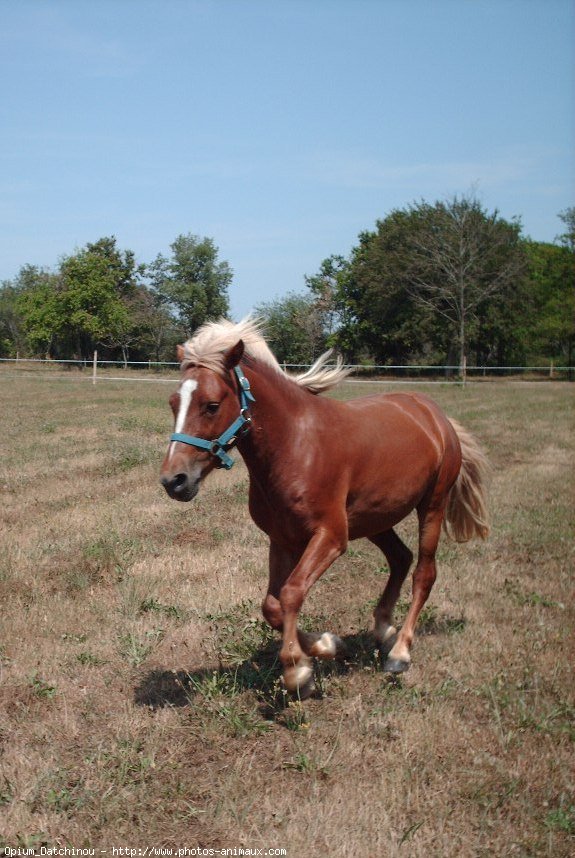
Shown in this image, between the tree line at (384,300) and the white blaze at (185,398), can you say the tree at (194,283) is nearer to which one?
the tree line at (384,300)

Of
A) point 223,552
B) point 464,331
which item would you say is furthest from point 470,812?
point 464,331

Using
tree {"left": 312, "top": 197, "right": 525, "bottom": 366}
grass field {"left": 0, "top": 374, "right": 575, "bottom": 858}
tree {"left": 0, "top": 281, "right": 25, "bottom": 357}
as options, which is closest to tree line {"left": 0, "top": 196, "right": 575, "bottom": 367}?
tree {"left": 312, "top": 197, "right": 525, "bottom": 366}

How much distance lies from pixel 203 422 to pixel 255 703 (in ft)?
5.97

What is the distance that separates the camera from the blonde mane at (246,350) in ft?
14.5

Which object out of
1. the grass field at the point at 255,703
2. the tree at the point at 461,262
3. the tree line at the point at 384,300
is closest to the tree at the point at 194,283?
the tree line at the point at 384,300

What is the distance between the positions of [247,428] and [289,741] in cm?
181

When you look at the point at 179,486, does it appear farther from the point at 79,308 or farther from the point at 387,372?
the point at 79,308

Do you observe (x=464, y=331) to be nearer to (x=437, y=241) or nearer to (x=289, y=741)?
(x=437, y=241)

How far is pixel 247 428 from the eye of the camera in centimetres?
453

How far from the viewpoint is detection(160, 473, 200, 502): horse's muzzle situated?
405 cm

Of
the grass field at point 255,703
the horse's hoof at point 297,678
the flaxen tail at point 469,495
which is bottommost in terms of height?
the grass field at point 255,703

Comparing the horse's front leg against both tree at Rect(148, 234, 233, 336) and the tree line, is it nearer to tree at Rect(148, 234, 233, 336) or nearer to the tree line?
the tree line

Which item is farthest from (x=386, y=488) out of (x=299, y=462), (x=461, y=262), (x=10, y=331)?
(x=10, y=331)

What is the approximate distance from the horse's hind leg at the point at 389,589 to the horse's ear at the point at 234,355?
91.0 inches
